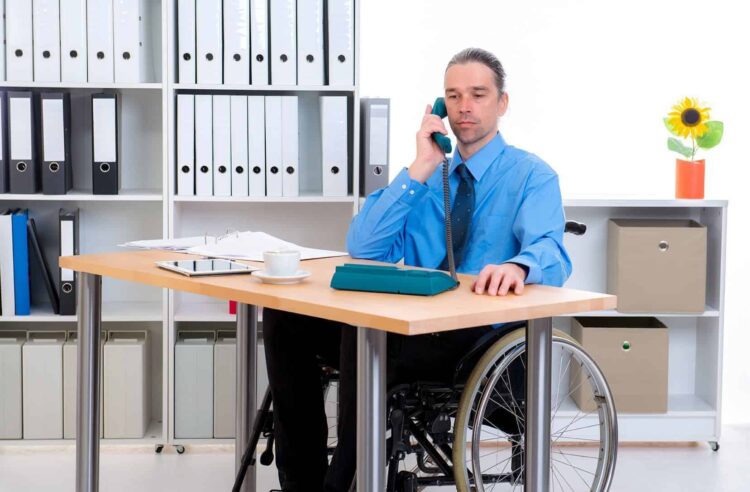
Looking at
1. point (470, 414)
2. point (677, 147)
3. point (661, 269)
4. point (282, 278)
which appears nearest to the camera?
point (282, 278)

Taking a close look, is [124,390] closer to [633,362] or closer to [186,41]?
[186,41]

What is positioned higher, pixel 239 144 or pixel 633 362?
pixel 239 144

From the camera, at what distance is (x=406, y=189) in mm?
2396

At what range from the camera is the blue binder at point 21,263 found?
3283mm

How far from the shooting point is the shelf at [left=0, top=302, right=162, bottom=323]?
130 inches

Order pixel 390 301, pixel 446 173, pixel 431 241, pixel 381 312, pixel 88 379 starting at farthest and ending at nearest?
pixel 431 241 → pixel 88 379 → pixel 446 173 → pixel 390 301 → pixel 381 312

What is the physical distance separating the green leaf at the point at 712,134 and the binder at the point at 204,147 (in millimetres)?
1633

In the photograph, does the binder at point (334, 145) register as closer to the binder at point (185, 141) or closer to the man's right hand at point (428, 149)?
the binder at point (185, 141)

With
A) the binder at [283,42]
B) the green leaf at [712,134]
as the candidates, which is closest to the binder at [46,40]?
the binder at [283,42]

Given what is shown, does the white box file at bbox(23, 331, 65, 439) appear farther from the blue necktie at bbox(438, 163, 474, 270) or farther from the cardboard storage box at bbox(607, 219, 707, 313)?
the cardboard storage box at bbox(607, 219, 707, 313)

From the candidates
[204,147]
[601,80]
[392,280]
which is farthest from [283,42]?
[392,280]

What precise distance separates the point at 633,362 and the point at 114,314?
1.73 meters

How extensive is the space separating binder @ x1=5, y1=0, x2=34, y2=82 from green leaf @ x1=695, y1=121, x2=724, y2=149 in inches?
87.3

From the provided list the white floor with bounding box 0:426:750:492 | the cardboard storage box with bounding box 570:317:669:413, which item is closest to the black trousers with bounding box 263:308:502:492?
the white floor with bounding box 0:426:750:492
